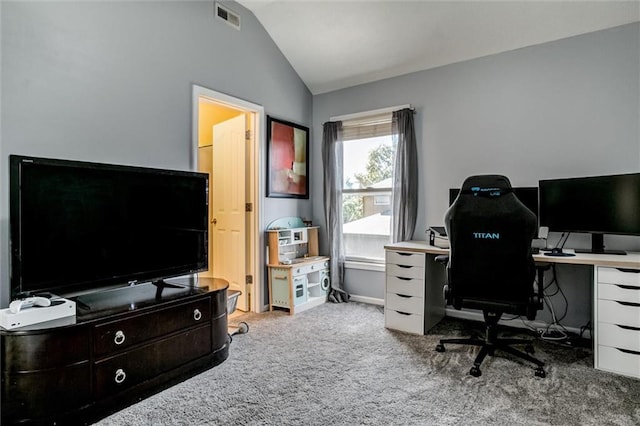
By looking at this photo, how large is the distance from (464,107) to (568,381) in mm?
2463

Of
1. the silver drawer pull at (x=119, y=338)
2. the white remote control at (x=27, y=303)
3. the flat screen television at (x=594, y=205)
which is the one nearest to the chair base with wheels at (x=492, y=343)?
the flat screen television at (x=594, y=205)

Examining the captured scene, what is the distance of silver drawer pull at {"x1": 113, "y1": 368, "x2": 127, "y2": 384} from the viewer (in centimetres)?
195

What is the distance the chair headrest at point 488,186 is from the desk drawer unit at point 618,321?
2.79 ft

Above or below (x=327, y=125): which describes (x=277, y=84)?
above

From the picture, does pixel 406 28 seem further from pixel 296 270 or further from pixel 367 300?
pixel 367 300

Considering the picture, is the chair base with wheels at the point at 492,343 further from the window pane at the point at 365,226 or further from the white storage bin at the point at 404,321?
the window pane at the point at 365,226

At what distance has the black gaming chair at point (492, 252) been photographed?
7.29 feet

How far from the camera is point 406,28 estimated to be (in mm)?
3383

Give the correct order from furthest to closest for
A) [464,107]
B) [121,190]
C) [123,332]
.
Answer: [464,107] → [121,190] → [123,332]

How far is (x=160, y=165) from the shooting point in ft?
9.18

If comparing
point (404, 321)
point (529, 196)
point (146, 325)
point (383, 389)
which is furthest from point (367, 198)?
point (146, 325)

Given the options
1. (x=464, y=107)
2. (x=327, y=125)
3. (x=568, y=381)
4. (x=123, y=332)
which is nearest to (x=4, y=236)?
(x=123, y=332)

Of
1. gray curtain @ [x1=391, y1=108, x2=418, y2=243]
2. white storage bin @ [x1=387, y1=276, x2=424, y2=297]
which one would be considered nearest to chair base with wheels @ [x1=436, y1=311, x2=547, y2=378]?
white storage bin @ [x1=387, y1=276, x2=424, y2=297]

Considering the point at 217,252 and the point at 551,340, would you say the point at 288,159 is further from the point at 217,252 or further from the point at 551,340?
the point at 551,340
